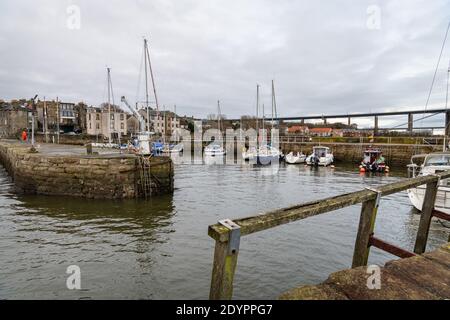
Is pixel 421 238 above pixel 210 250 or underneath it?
above

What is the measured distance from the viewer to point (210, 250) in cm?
870

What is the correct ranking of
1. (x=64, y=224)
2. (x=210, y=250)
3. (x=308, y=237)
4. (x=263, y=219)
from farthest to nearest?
(x=64, y=224) → (x=308, y=237) → (x=210, y=250) → (x=263, y=219)

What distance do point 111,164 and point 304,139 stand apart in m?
45.7

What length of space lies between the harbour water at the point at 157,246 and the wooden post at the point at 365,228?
2664 mm

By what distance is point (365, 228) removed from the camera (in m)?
4.05

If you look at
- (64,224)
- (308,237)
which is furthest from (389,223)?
(64,224)

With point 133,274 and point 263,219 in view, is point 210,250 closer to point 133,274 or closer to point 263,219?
point 133,274

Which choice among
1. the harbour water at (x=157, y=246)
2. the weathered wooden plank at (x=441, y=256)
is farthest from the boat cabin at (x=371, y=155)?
the weathered wooden plank at (x=441, y=256)

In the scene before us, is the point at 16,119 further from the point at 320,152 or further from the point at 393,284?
the point at 393,284

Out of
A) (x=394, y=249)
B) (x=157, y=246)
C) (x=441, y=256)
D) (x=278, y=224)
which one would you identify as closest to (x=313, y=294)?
(x=278, y=224)

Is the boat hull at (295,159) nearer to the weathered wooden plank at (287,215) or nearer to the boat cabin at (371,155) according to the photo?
the boat cabin at (371,155)

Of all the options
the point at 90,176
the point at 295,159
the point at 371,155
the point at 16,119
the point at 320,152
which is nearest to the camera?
the point at 90,176

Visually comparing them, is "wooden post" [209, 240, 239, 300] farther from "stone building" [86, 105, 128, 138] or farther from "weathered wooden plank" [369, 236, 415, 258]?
"stone building" [86, 105, 128, 138]

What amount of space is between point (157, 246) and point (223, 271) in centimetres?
706
